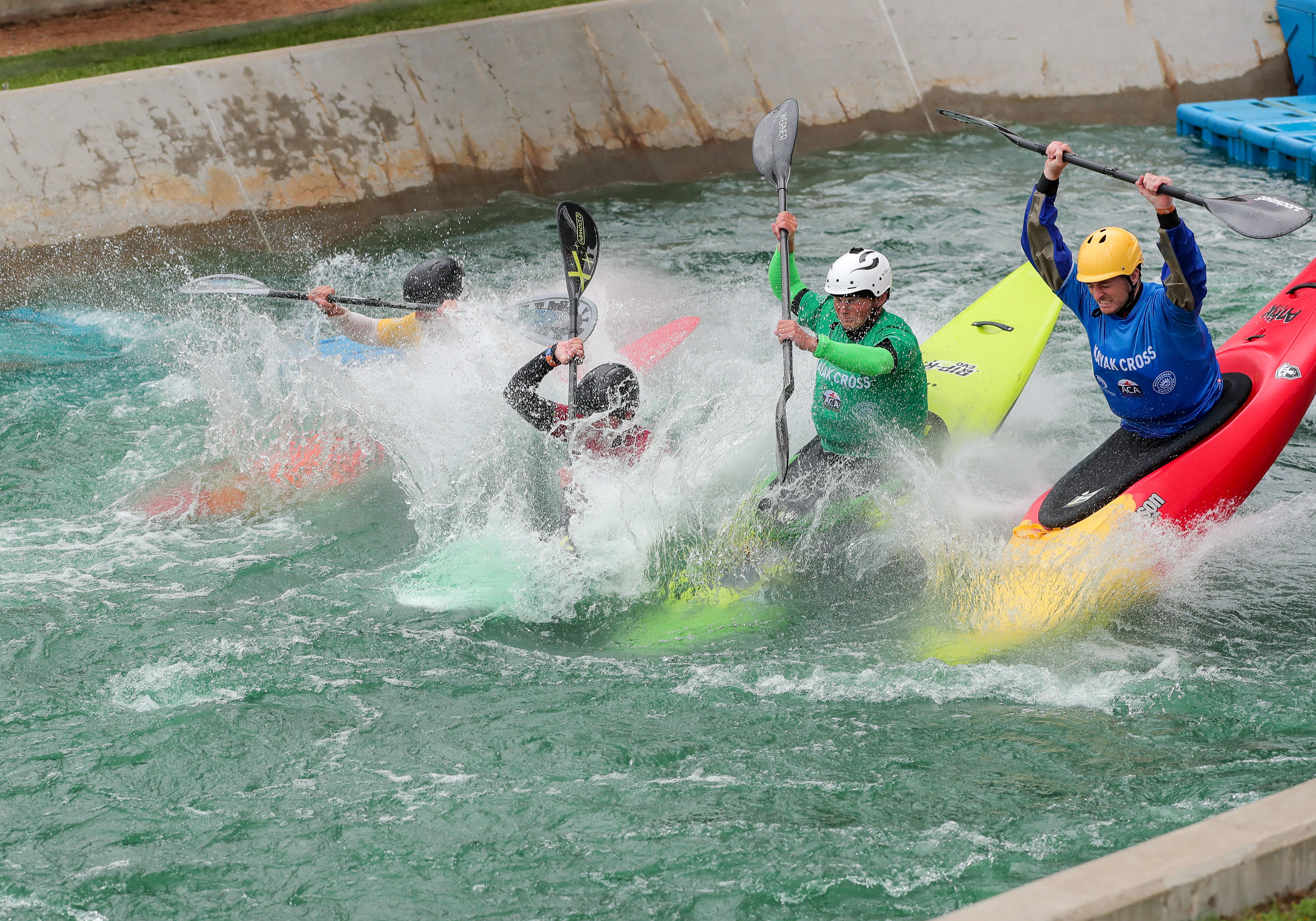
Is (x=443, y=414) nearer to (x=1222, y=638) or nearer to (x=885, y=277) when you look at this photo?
(x=885, y=277)

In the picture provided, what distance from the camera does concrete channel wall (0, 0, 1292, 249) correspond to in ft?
35.1

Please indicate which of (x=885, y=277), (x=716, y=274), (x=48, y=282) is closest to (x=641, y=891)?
(x=885, y=277)

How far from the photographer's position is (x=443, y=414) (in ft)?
21.6

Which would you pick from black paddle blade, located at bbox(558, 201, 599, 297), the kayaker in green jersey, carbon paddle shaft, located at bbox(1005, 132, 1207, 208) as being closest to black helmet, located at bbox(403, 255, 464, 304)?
black paddle blade, located at bbox(558, 201, 599, 297)

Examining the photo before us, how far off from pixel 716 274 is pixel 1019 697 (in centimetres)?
625

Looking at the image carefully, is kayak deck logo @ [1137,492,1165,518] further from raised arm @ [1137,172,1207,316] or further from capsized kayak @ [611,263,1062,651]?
capsized kayak @ [611,263,1062,651]

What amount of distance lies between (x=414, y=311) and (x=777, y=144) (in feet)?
7.57

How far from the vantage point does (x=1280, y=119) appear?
1205cm

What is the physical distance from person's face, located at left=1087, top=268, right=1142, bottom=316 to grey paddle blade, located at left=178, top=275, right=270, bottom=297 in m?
4.37

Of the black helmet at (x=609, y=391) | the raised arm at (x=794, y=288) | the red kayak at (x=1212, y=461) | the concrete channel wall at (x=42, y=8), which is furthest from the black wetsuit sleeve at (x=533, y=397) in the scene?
the concrete channel wall at (x=42, y=8)

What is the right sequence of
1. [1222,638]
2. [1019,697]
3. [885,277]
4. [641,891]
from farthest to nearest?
[885,277] → [1222,638] → [1019,697] → [641,891]

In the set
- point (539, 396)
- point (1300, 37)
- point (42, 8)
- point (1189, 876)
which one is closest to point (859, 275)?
point (539, 396)

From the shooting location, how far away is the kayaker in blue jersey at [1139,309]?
466 centimetres

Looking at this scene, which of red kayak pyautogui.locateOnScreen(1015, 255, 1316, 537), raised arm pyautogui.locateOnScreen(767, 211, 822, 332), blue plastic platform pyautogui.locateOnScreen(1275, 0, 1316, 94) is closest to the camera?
red kayak pyautogui.locateOnScreen(1015, 255, 1316, 537)
